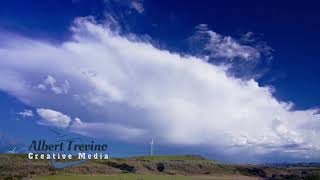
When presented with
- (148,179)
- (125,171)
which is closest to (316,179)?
(148,179)

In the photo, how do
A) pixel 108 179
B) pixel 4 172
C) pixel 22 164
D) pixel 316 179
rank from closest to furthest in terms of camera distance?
pixel 316 179 → pixel 108 179 → pixel 4 172 → pixel 22 164

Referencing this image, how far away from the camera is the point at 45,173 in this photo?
16200 centimetres

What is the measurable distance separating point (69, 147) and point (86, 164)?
15.8 metres

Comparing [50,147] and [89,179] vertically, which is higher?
[50,147]

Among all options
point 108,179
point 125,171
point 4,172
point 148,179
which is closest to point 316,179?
point 148,179

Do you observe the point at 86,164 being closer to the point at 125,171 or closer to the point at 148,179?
the point at 125,171

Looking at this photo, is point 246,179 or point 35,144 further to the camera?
point 246,179

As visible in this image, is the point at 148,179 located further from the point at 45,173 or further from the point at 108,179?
the point at 45,173

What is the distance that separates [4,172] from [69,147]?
2950 centimetres

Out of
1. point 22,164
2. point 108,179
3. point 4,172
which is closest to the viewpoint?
point 108,179

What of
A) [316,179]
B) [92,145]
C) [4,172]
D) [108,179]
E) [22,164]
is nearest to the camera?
[316,179]

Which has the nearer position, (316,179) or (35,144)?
(316,179)

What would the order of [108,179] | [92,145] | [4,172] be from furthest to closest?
[92,145], [4,172], [108,179]

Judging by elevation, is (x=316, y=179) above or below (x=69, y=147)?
below
